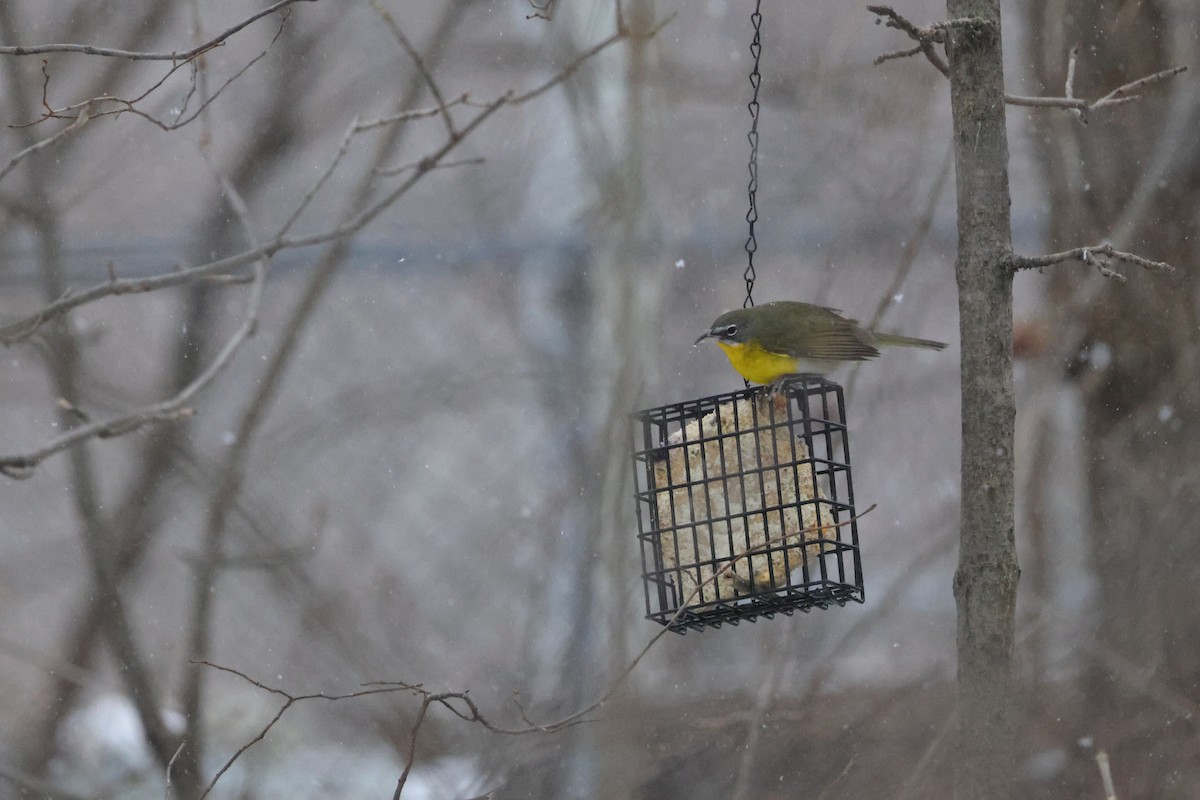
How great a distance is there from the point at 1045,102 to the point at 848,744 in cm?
398

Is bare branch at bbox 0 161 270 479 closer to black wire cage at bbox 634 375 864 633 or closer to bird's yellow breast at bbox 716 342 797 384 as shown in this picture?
black wire cage at bbox 634 375 864 633

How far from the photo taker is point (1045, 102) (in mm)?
2396

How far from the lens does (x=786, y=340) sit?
3.21 meters

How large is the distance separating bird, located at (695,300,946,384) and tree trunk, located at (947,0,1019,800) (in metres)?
0.93

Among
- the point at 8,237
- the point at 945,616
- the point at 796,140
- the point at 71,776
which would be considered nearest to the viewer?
the point at 8,237

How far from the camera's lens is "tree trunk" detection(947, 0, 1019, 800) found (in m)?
2.19

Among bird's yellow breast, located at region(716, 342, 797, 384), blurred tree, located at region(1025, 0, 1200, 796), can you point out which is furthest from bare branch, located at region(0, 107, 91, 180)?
blurred tree, located at region(1025, 0, 1200, 796)

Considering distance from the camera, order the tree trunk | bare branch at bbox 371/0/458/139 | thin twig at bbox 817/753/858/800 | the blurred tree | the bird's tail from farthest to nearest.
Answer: the blurred tree < thin twig at bbox 817/753/858/800 < the bird's tail < the tree trunk < bare branch at bbox 371/0/458/139

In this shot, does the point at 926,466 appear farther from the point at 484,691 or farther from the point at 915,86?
the point at 484,691

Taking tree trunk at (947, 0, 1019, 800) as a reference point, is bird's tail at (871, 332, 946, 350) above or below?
above

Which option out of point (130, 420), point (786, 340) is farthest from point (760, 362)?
A: point (130, 420)

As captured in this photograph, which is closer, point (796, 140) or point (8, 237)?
point (8, 237)

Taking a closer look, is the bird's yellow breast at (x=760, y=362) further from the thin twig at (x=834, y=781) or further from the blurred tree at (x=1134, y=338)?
the blurred tree at (x=1134, y=338)

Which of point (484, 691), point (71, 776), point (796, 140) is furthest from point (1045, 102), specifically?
point (71, 776)
